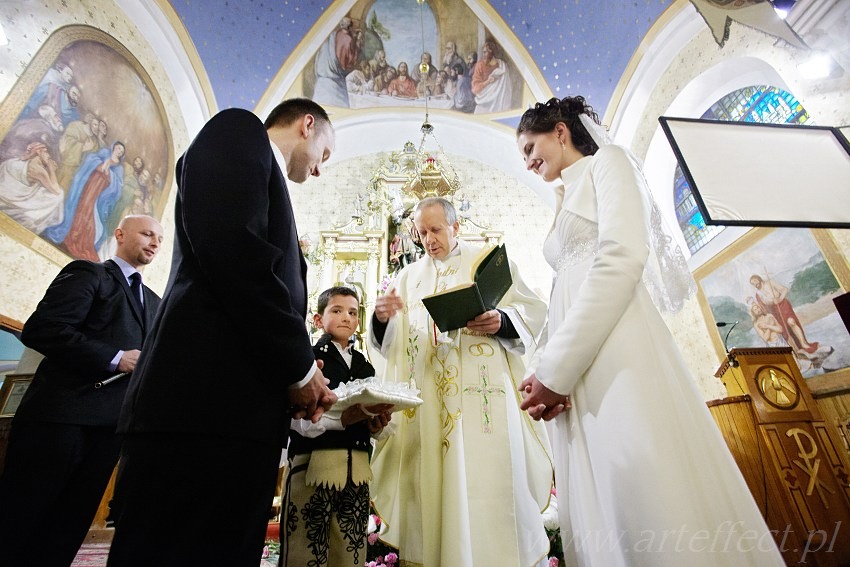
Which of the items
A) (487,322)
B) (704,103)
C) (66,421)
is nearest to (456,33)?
(704,103)

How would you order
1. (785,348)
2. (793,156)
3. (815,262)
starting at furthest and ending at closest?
(815,262) → (785,348) → (793,156)

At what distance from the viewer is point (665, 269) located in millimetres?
1566

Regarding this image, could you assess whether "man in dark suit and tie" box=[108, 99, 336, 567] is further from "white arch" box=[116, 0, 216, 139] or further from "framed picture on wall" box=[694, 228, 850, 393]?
"white arch" box=[116, 0, 216, 139]

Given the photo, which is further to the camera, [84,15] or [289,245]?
[84,15]

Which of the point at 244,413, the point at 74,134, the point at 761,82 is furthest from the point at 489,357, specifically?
the point at 761,82

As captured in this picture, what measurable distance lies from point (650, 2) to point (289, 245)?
7.17 m

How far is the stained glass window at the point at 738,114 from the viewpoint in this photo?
462 centimetres

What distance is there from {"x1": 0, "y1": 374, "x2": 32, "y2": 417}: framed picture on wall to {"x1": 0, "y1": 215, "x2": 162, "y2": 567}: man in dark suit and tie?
1.34m

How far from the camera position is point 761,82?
5.04 metres

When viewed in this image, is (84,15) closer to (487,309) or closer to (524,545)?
(487,309)

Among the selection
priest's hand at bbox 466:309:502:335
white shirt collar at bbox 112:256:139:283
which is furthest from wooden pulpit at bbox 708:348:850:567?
white shirt collar at bbox 112:256:139:283

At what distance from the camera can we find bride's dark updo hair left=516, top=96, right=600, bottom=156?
1812 mm

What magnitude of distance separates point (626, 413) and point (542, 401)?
9.3 inches

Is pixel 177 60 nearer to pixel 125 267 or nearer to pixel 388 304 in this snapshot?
pixel 125 267
